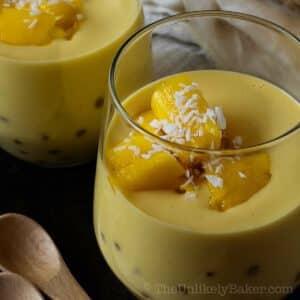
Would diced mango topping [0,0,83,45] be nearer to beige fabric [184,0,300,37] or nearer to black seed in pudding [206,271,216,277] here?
beige fabric [184,0,300,37]

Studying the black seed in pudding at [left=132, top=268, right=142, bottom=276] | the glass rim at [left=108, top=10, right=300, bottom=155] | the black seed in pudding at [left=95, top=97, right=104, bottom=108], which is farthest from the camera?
the black seed in pudding at [left=95, top=97, right=104, bottom=108]

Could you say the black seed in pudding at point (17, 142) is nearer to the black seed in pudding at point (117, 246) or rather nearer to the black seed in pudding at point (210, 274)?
the black seed in pudding at point (117, 246)

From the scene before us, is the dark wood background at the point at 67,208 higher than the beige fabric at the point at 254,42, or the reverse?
the beige fabric at the point at 254,42

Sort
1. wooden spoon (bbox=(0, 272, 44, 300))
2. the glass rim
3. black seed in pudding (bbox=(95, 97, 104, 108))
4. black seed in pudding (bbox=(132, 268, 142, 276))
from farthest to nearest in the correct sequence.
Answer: black seed in pudding (bbox=(95, 97, 104, 108))
wooden spoon (bbox=(0, 272, 44, 300))
black seed in pudding (bbox=(132, 268, 142, 276))
the glass rim

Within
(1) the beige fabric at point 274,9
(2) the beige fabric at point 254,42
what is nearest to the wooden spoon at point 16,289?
(2) the beige fabric at point 254,42

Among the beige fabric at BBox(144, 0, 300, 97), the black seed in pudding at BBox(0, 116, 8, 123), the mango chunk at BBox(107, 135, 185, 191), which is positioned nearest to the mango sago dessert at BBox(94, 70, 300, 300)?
the mango chunk at BBox(107, 135, 185, 191)

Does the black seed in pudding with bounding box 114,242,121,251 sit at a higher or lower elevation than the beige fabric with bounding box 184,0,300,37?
lower

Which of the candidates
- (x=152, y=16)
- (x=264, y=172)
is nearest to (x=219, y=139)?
(x=264, y=172)
